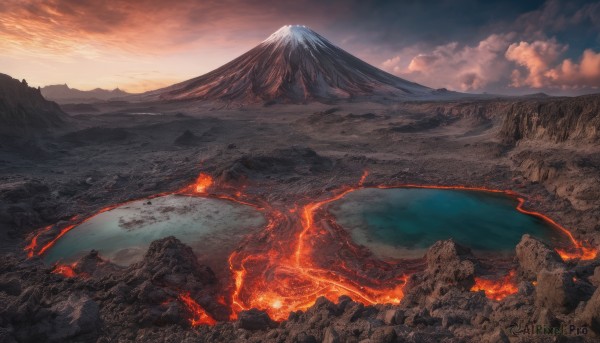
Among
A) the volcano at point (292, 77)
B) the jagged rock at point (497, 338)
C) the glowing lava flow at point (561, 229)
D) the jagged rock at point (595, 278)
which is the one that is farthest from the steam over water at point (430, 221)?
the volcano at point (292, 77)

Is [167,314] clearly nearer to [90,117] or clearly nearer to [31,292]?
[31,292]

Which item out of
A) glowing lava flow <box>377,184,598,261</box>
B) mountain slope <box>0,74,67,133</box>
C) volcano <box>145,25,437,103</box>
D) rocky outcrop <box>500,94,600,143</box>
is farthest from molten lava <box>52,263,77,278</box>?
volcano <box>145,25,437,103</box>

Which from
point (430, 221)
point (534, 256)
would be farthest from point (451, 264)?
point (430, 221)

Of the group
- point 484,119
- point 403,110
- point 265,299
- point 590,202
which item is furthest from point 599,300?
point 403,110

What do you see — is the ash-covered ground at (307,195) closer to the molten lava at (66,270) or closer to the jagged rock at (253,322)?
the jagged rock at (253,322)

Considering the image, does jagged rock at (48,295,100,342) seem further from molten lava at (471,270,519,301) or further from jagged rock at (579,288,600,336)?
molten lava at (471,270,519,301)

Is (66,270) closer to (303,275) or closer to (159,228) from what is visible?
Answer: (159,228)

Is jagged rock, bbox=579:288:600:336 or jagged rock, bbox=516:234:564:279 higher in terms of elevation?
jagged rock, bbox=579:288:600:336
